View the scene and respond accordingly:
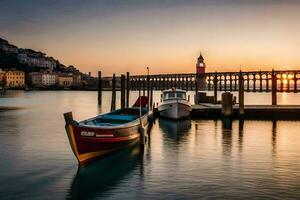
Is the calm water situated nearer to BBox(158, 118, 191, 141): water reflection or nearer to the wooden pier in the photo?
BBox(158, 118, 191, 141): water reflection

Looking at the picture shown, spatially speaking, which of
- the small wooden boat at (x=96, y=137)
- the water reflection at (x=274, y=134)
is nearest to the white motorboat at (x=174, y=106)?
the water reflection at (x=274, y=134)

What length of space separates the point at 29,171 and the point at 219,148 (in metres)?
13.6

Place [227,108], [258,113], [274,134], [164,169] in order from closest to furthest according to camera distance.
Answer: [164,169] → [274,134] → [227,108] → [258,113]

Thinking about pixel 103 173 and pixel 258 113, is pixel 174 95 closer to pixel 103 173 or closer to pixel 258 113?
pixel 258 113

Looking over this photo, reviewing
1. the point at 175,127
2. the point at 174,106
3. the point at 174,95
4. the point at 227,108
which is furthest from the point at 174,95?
the point at 175,127

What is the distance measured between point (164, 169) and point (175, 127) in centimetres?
1965

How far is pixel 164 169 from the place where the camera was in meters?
22.5

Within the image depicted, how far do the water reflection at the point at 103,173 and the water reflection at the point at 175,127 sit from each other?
31.7 feet

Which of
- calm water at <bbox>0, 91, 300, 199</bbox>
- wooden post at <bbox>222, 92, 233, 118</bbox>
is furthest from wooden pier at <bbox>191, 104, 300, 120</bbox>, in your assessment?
calm water at <bbox>0, 91, 300, 199</bbox>

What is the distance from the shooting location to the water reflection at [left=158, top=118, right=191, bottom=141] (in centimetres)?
3678

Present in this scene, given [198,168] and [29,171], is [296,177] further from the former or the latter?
[29,171]

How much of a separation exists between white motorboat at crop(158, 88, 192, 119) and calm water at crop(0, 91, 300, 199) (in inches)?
400

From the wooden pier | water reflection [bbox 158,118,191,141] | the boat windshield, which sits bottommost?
water reflection [bbox 158,118,191,141]

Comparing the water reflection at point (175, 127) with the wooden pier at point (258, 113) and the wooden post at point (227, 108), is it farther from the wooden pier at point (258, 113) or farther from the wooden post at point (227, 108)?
the wooden post at point (227, 108)
